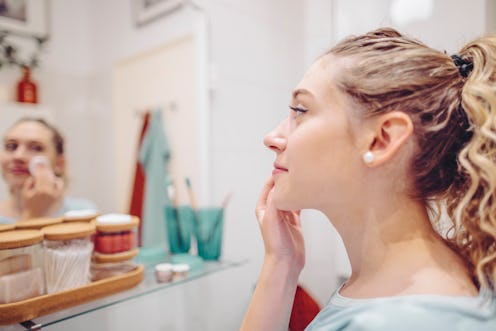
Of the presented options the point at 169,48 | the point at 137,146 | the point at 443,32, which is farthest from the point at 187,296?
the point at 443,32

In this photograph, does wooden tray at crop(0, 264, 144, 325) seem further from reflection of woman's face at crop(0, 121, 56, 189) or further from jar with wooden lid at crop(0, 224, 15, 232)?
reflection of woman's face at crop(0, 121, 56, 189)

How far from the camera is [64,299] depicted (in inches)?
27.0

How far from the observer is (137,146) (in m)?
1.04

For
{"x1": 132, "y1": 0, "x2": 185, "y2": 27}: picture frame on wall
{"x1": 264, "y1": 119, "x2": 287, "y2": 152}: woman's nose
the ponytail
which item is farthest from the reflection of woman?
the ponytail

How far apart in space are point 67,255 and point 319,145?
0.55 metres

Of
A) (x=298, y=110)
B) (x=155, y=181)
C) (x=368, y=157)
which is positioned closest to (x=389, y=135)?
(x=368, y=157)

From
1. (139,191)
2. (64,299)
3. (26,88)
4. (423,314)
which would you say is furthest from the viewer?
(139,191)

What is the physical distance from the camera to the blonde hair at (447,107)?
0.52m

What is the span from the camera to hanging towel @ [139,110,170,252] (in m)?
1.04

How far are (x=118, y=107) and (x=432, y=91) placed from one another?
793 millimetres

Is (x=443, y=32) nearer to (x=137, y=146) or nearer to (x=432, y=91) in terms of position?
(x=432, y=91)

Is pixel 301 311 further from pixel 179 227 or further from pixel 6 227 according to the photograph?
pixel 6 227

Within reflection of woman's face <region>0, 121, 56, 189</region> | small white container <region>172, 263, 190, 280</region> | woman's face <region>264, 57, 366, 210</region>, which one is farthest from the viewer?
small white container <region>172, 263, 190, 280</region>

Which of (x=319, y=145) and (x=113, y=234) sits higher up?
(x=319, y=145)
